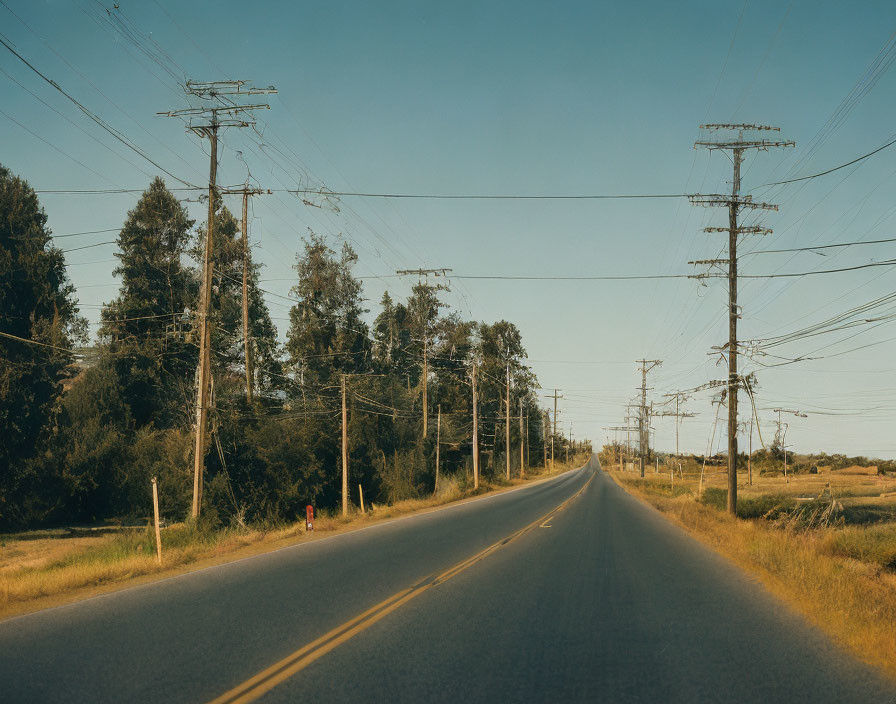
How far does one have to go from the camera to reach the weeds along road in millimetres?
5969

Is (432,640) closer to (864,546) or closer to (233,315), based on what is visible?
(864,546)

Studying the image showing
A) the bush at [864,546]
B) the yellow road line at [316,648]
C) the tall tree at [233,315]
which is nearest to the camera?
the yellow road line at [316,648]

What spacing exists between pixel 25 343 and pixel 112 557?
56.3ft

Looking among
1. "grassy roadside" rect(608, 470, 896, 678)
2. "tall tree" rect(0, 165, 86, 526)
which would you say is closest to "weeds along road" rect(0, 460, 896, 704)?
"grassy roadside" rect(608, 470, 896, 678)

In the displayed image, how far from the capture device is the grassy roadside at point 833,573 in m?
7.96

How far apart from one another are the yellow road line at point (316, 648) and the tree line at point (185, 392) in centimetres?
1196

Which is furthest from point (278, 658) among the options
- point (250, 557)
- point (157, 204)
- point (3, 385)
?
point (157, 204)

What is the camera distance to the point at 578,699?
5766mm

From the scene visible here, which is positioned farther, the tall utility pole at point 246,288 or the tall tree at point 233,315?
the tall tree at point 233,315

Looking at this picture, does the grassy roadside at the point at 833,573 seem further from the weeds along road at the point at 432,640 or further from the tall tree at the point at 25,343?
the tall tree at the point at 25,343

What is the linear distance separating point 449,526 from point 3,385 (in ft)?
63.8

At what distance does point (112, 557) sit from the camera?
1584 cm

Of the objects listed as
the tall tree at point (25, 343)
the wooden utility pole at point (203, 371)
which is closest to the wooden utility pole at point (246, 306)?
the tall tree at point (25, 343)

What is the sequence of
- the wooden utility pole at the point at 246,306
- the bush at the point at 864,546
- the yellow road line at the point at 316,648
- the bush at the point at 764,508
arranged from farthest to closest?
the wooden utility pole at the point at 246,306, the bush at the point at 764,508, the bush at the point at 864,546, the yellow road line at the point at 316,648
